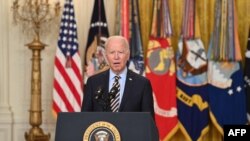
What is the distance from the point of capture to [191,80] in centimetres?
687

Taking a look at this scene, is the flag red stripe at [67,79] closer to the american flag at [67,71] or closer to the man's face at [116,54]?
the american flag at [67,71]

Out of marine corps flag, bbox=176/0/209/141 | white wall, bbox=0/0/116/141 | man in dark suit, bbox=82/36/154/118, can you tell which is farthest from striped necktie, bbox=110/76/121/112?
white wall, bbox=0/0/116/141

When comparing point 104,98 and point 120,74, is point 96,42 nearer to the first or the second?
point 120,74

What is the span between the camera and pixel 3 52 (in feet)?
→ 23.1

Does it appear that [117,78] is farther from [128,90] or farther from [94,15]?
[94,15]

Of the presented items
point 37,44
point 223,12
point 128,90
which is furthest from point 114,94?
point 223,12

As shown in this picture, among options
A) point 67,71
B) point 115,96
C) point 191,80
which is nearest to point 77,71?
point 67,71

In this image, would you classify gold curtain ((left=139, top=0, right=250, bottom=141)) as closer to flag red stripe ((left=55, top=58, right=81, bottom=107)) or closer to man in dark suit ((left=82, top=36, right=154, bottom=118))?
flag red stripe ((left=55, top=58, right=81, bottom=107))

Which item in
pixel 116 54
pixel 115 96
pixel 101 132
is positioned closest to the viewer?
pixel 101 132

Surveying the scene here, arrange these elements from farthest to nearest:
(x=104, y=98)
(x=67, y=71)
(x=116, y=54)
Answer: (x=67, y=71) → (x=116, y=54) → (x=104, y=98)

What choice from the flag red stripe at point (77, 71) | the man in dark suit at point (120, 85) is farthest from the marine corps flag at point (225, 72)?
the man in dark suit at point (120, 85)

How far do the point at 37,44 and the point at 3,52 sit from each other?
2.73 feet

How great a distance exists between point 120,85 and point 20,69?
14.3ft

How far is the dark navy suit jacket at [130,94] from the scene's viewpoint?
2.95 meters
